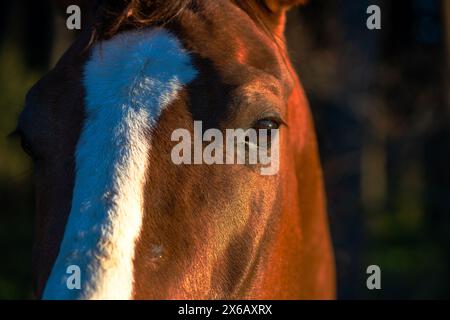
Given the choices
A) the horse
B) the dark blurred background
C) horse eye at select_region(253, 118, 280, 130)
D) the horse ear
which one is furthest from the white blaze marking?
the dark blurred background

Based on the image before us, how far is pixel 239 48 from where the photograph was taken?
2.88 metres

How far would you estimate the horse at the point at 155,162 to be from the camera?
7.48 feet

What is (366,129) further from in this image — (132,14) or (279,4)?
(132,14)

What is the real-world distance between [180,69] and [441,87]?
23.1 ft

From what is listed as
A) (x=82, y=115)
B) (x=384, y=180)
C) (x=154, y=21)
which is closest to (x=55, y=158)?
(x=82, y=115)

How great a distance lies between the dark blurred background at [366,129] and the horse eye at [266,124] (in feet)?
4.10

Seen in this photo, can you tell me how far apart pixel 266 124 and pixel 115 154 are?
66cm

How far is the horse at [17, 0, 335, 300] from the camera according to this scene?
2.28m

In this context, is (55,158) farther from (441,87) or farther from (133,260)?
(441,87)

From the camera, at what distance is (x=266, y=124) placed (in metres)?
2.75

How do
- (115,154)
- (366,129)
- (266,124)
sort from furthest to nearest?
(366,129) → (266,124) → (115,154)

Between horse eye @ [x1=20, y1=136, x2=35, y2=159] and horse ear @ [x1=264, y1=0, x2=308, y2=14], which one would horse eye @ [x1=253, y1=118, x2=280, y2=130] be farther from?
horse eye @ [x1=20, y1=136, x2=35, y2=159]

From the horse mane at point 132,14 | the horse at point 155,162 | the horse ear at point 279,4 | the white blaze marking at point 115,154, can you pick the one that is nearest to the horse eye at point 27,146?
the horse at point 155,162

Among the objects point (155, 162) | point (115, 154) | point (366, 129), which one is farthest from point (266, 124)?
point (366, 129)
